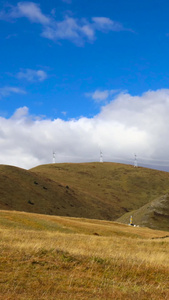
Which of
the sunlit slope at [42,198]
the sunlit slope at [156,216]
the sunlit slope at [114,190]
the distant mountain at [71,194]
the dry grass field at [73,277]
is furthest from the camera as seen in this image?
the sunlit slope at [114,190]

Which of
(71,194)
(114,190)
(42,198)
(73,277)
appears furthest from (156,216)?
(114,190)

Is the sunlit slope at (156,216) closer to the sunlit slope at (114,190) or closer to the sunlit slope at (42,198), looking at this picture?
the sunlit slope at (42,198)

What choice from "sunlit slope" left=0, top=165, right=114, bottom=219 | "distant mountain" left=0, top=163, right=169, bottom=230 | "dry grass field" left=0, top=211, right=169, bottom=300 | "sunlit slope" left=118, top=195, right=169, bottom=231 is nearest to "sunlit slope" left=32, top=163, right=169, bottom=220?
"distant mountain" left=0, top=163, right=169, bottom=230

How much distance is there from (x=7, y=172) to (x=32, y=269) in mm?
131222

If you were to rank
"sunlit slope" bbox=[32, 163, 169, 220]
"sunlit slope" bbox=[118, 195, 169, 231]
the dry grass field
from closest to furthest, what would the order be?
the dry grass field < "sunlit slope" bbox=[118, 195, 169, 231] < "sunlit slope" bbox=[32, 163, 169, 220]

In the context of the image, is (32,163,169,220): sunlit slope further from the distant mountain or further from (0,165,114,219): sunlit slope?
(0,165,114,219): sunlit slope

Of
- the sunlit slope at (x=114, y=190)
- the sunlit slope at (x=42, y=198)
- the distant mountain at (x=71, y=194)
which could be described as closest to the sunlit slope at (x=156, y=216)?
the distant mountain at (x=71, y=194)

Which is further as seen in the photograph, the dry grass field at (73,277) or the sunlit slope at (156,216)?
the sunlit slope at (156,216)

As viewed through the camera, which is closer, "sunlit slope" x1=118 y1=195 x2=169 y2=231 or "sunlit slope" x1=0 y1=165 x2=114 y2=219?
"sunlit slope" x1=118 y1=195 x2=169 y2=231

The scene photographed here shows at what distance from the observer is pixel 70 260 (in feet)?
41.5

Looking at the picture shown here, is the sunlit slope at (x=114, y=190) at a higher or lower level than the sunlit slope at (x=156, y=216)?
higher

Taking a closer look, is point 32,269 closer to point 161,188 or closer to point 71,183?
point 71,183

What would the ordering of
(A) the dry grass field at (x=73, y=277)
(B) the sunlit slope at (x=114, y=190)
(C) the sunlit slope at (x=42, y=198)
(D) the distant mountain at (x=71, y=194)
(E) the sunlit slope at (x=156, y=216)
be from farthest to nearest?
1. (B) the sunlit slope at (x=114, y=190)
2. (D) the distant mountain at (x=71, y=194)
3. (C) the sunlit slope at (x=42, y=198)
4. (E) the sunlit slope at (x=156, y=216)
5. (A) the dry grass field at (x=73, y=277)

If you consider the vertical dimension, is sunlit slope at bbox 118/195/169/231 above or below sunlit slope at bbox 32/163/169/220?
below
